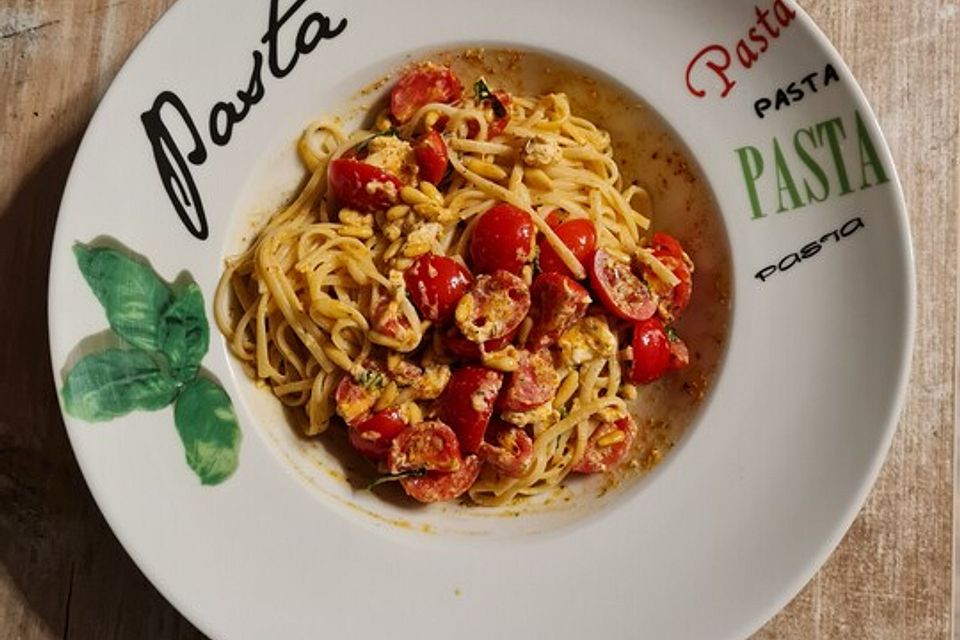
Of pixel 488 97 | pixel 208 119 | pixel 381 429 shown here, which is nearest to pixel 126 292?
pixel 208 119

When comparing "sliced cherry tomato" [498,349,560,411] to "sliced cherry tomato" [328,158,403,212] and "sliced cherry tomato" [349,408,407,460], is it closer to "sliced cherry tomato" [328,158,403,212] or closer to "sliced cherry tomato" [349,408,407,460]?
"sliced cherry tomato" [349,408,407,460]

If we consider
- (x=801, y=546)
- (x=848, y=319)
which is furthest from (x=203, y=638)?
(x=848, y=319)

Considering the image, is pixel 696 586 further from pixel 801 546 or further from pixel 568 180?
pixel 568 180

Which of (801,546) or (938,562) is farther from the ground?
(801,546)

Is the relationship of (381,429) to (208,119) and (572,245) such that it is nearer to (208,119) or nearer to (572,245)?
(572,245)

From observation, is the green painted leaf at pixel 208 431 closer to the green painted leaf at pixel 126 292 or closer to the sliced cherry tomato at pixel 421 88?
the green painted leaf at pixel 126 292

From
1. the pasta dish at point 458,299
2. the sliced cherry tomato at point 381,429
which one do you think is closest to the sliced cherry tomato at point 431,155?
the pasta dish at point 458,299
